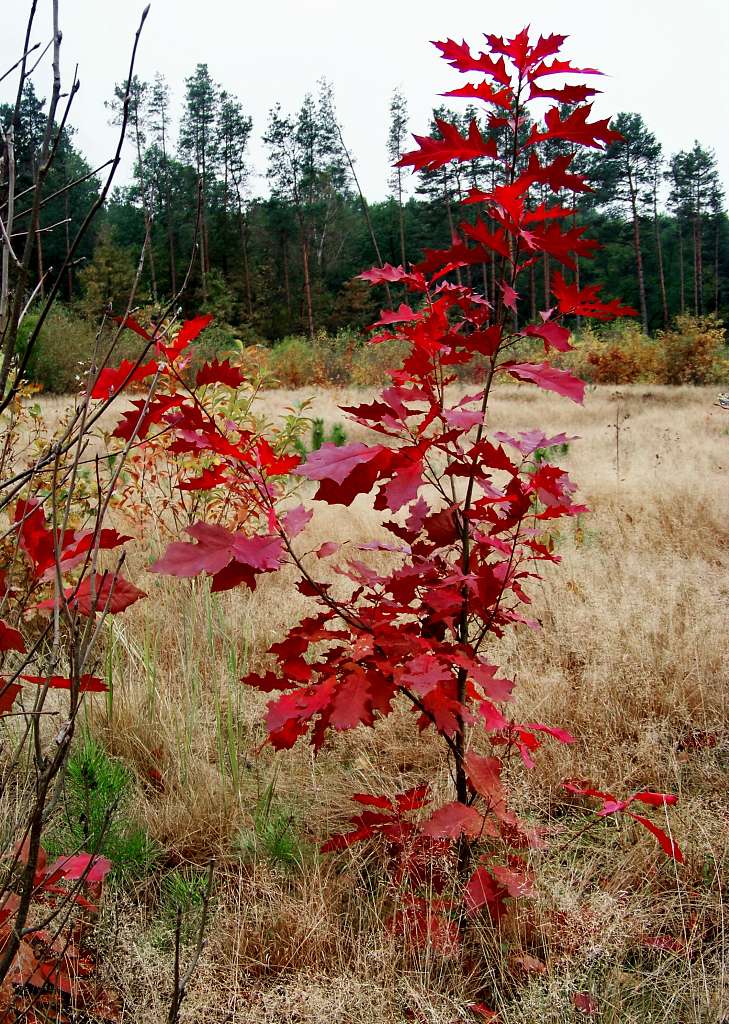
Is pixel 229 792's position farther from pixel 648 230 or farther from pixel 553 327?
pixel 648 230

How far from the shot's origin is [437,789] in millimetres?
1906

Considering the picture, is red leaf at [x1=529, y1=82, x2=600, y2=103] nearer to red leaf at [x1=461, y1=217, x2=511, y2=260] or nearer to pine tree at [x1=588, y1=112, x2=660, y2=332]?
red leaf at [x1=461, y1=217, x2=511, y2=260]

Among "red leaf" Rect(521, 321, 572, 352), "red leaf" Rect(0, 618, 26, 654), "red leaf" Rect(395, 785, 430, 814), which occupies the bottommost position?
"red leaf" Rect(395, 785, 430, 814)

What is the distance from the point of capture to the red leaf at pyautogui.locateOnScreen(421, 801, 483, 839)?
1.30 metres

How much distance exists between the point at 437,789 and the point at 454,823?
60cm

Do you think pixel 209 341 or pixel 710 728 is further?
pixel 209 341

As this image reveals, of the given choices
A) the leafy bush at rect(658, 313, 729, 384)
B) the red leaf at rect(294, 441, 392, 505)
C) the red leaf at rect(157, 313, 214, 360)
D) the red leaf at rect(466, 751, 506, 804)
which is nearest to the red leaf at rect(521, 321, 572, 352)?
the red leaf at rect(294, 441, 392, 505)

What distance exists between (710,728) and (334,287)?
112 feet

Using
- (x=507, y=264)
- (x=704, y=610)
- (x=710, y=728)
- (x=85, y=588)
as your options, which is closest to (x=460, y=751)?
(x=85, y=588)

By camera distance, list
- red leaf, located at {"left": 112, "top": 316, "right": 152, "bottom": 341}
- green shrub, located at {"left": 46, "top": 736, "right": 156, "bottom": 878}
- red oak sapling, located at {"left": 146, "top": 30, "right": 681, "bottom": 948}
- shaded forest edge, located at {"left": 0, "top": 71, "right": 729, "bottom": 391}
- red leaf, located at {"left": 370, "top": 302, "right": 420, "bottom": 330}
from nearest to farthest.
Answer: red leaf, located at {"left": 112, "top": 316, "right": 152, "bottom": 341}, red oak sapling, located at {"left": 146, "top": 30, "right": 681, "bottom": 948}, red leaf, located at {"left": 370, "top": 302, "right": 420, "bottom": 330}, green shrub, located at {"left": 46, "top": 736, "right": 156, "bottom": 878}, shaded forest edge, located at {"left": 0, "top": 71, "right": 729, "bottom": 391}

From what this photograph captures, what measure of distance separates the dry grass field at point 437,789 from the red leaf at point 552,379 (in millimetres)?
1015

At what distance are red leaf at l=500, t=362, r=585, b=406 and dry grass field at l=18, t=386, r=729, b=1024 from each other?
102cm

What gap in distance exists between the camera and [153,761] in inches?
82.6

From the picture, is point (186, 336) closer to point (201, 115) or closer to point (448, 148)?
point (448, 148)
